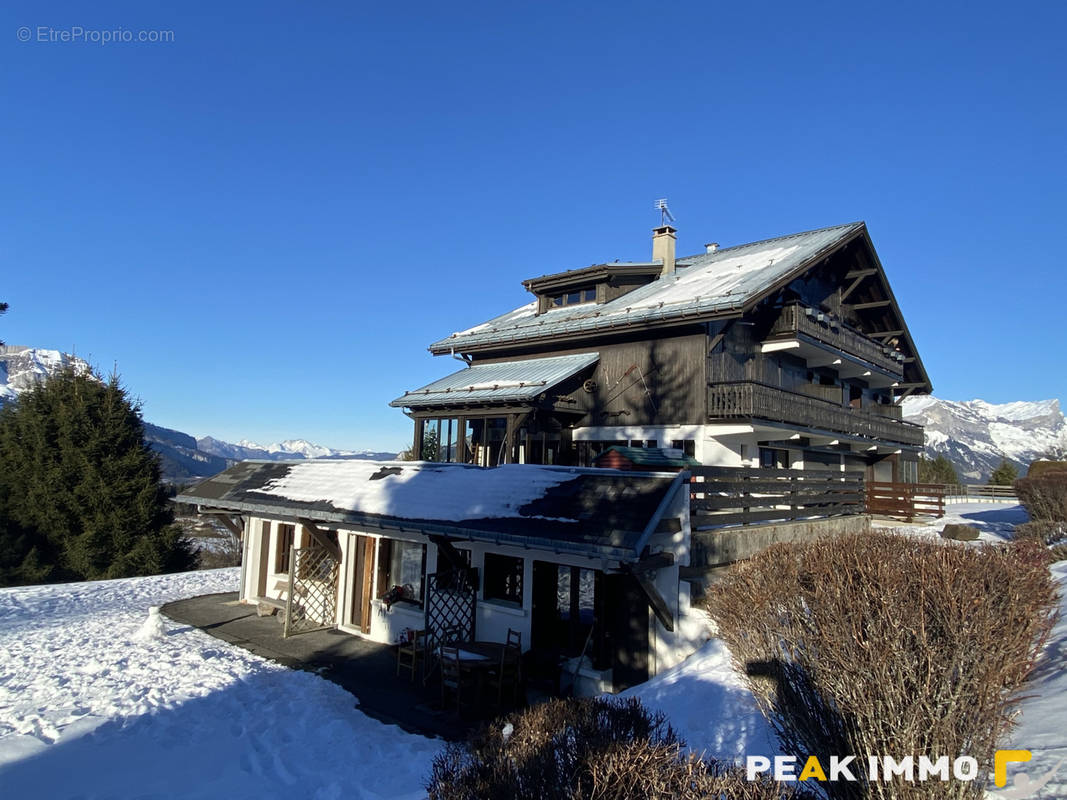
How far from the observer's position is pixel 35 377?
90.1 ft

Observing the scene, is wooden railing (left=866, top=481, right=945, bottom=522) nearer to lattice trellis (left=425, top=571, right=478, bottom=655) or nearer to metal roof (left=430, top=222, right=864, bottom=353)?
metal roof (left=430, top=222, right=864, bottom=353)

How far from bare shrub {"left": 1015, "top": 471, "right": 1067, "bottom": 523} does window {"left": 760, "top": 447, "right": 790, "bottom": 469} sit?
7.37 m

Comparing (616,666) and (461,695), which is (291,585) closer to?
(461,695)

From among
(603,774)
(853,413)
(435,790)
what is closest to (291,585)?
(435,790)

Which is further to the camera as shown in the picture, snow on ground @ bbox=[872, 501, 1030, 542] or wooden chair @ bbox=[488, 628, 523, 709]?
snow on ground @ bbox=[872, 501, 1030, 542]

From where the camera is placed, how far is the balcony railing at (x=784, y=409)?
1864 cm

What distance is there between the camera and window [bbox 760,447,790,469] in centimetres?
2197

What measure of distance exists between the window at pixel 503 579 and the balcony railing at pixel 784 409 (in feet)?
31.2

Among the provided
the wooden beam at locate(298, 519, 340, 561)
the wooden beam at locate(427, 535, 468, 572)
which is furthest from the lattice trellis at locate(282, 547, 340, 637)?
the wooden beam at locate(427, 535, 468, 572)

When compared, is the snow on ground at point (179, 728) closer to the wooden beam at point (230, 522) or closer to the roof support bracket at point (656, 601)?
the roof support bracket at point (656, 601)

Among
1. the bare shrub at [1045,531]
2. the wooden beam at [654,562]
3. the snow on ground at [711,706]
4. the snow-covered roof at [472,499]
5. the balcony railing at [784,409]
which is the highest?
the balcony railing at [784,409]

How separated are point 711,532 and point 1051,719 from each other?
18.6ft

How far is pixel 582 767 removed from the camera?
12.5 feet

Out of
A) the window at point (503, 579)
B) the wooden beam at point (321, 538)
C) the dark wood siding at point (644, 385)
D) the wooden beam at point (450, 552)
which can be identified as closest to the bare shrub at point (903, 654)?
the window at point (503, 579)
